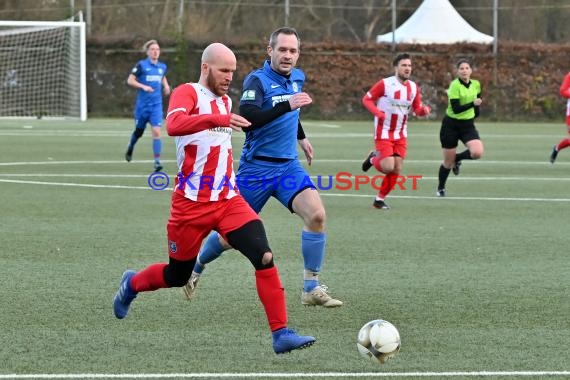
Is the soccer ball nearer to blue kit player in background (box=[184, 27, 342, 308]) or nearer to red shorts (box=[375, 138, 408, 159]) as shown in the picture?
blue kit player in background (box=[184, 27, 342, 308])

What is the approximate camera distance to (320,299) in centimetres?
783

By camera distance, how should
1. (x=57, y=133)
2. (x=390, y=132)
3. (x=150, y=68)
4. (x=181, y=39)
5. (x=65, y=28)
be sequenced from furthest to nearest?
(x=181, y=39), (x=65, y=28), (x=57, y=133), (x=150, y=68), (x=390, y=132)

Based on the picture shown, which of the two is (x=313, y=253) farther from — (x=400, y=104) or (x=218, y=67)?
(x=400, y=104)

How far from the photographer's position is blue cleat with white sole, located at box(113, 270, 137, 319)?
7.09 meters

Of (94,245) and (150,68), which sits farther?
(150,68)

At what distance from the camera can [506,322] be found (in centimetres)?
729

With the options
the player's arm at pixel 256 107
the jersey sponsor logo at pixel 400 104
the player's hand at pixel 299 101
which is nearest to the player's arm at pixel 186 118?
the player's hand at pixel 299 101

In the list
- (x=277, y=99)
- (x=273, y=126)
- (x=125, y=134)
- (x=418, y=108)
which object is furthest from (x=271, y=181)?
(x=125, y=134)

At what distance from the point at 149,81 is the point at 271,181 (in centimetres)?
1214

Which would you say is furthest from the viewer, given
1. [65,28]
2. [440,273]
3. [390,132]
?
[65,28]

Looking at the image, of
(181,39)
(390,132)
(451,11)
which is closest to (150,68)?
(390,132)

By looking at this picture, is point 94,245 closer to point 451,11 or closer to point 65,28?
point 65,28

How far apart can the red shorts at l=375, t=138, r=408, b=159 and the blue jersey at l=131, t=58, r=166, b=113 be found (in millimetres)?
6150

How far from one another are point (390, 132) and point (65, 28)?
22.2 metres
